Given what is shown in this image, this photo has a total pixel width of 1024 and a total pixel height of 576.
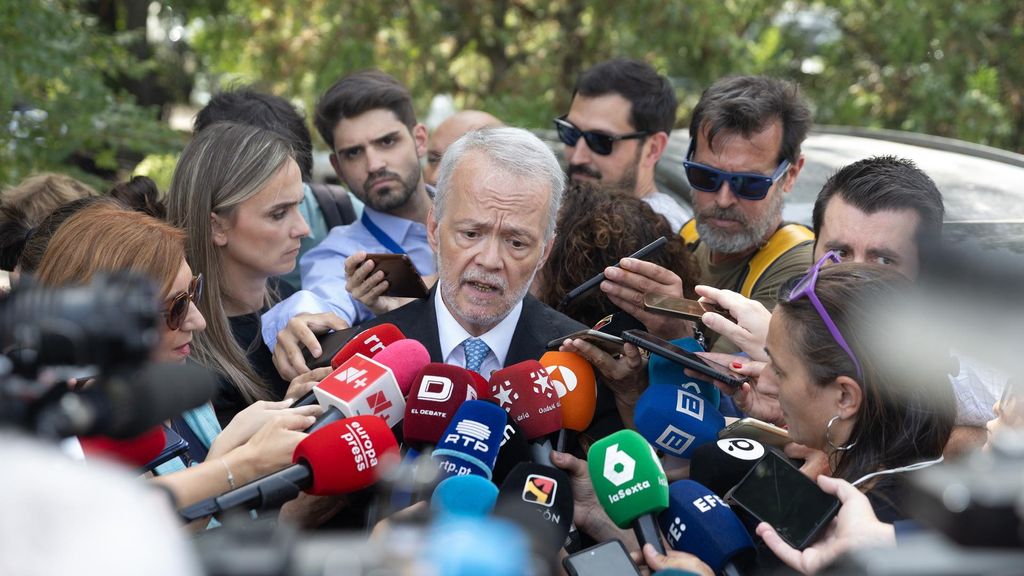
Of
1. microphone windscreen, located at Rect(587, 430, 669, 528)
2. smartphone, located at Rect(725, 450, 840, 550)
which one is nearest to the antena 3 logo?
microphone windscreen, located at Rect(587, 430, 669, 528)

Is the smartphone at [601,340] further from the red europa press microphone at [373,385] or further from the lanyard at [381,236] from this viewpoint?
the lanyard at [381,236]

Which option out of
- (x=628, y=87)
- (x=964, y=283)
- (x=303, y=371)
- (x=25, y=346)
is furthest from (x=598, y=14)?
(x=25, y=346)

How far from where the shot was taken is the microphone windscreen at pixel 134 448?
1869 mm

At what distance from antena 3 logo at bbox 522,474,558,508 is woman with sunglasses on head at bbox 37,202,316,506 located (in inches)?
21.5

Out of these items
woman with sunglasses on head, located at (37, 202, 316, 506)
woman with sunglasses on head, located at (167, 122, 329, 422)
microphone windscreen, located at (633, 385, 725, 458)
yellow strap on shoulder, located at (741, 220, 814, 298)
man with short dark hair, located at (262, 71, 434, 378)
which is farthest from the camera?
man with short dark hair, located at (262, 71, 434, 378)

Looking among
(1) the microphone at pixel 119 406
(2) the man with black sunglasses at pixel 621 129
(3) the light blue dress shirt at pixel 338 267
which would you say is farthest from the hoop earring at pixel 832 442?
(2) the man with black sunglasses at pixel 621 129

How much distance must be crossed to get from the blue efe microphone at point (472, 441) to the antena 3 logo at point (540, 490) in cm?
10

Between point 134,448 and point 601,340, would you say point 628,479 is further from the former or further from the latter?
point 134,448

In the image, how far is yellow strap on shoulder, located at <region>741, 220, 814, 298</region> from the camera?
12.9 ft

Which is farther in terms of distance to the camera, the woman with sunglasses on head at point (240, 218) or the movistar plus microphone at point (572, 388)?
the woman with sunglasses on head at point (240, 218)

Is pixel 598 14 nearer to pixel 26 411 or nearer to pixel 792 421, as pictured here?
pixel 792 421

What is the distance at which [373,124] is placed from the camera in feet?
15.4

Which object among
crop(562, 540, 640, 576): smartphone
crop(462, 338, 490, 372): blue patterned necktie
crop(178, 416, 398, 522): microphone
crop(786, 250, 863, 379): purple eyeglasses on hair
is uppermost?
crop(786, 250, 863, 379): purple eyeglasses on hair

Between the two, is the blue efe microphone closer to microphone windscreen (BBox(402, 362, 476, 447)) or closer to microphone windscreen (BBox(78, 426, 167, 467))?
microphone windscreen (BBox(402, 362, 476, 447))
